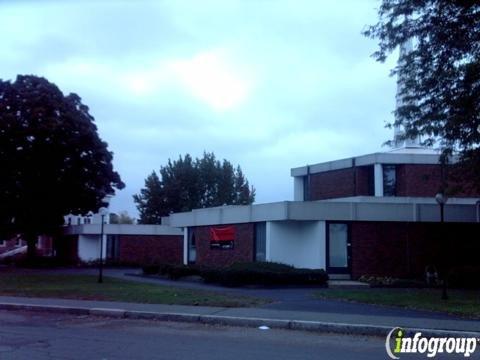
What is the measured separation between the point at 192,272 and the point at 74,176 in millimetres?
14393

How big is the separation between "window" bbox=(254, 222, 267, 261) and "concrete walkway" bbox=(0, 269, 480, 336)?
10.7 metres

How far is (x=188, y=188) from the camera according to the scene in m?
74.3

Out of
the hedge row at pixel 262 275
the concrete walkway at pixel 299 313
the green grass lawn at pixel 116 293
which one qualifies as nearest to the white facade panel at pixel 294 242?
the hedge row at pixel 262 275

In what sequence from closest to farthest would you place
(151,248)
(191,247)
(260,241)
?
(260,241) < (191,247) < (151,248)

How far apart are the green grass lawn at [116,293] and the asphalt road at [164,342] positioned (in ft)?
11.0

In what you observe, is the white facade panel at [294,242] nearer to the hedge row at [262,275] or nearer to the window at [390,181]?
the hedge row at [262,275]

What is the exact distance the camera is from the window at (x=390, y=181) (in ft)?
124

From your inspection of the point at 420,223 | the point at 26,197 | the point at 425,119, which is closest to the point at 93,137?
the point at 26,197

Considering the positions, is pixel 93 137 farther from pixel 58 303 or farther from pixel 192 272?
pixel 58 303

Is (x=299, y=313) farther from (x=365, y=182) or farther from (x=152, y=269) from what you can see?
(x=365, y=182)

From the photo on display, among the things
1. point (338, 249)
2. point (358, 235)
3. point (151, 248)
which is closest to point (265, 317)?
point (338, 249)

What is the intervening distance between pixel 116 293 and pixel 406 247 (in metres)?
14.8

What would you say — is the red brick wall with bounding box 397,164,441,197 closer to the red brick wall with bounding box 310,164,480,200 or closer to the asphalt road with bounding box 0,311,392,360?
the red brick wall with bounding box 310,164,480,200

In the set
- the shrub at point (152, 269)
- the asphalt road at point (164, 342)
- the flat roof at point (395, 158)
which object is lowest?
the asphalt road at point (164, 342)
